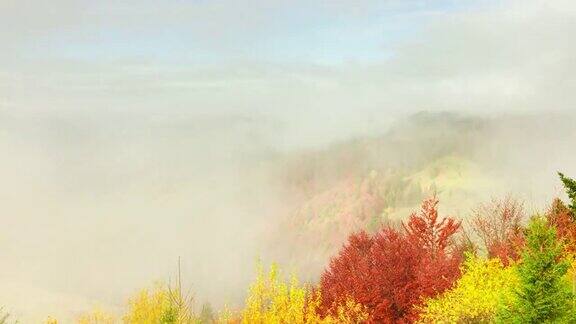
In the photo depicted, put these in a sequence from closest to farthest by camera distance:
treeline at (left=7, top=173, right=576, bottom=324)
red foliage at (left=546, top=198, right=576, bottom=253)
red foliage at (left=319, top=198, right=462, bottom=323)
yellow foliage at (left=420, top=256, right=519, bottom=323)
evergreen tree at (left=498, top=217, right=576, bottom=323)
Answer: evergreen tree at (left=498, top=217, right=576, bottom=323)
treeline at (left=7, top=173, right=576, bottom=324)
yellow foliage at (left=420, top=256, right=519, bottom=323)
red foliage at (left=319, top=198, right=462, bottom=323)
red foliage at (left=546, top=198, right=576, bottom=253)

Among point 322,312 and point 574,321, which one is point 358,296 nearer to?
point 322,312

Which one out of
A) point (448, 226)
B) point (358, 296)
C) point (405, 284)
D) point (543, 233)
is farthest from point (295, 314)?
point (448, 226)

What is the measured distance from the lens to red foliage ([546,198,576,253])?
68425 mm

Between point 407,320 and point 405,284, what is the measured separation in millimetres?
2781

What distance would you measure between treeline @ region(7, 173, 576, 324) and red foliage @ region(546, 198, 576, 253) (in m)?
0.34

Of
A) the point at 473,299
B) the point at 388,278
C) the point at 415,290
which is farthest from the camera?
the point at 388,278

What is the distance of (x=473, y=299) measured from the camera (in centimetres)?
4909

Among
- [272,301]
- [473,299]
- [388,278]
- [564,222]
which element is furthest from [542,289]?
[564,222]

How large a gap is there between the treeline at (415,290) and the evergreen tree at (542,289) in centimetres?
5

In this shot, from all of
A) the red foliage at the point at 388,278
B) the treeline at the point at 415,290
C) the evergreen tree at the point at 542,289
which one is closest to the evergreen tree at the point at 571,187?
the treeline at the point at 415,290

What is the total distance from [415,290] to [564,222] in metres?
24.4

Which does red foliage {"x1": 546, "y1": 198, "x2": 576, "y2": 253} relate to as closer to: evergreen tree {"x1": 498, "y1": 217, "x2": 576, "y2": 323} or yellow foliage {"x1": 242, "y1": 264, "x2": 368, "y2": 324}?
evergreen tree {"x1": 498, "y1": 217, "x2": 576, "y2": 323}

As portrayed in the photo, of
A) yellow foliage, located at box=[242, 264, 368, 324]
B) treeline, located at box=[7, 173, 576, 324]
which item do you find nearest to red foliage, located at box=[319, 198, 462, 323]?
treeline, located at box=[7, 173, 576, 324]

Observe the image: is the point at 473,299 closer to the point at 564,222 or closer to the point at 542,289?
the point at 542,289
